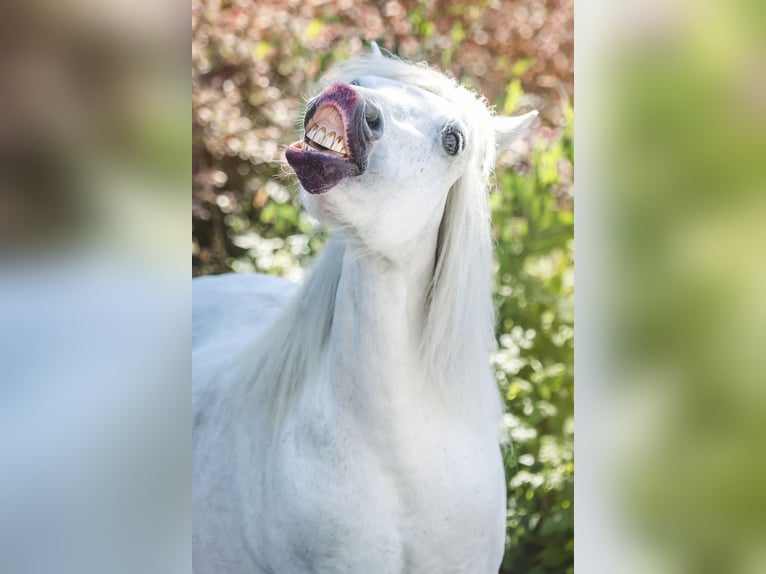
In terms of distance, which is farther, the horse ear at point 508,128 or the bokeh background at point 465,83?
the bokeh background at point 465,83

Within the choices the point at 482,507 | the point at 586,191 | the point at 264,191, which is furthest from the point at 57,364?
the point at 264,191

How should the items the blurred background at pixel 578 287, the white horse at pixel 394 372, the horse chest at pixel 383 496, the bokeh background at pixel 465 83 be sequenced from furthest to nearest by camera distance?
the bokeh background at pixel 465 83 < the horse chest at pixel 383 496 < the white horse at pixel 394 372 < the blurred background at pixel 578 287

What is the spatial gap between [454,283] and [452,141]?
174 millimetres

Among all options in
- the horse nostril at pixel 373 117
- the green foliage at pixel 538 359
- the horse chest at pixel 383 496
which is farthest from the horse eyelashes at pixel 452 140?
the green foliage at pixel 538 359

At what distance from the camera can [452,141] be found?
0.91m

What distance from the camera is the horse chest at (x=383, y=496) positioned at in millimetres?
1002

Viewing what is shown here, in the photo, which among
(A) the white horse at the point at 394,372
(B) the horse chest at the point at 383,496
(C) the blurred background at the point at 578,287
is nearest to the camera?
(C) the blurred background at the point at 578,287

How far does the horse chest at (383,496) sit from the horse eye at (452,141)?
0.34 meters

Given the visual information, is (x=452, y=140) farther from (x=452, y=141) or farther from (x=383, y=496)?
(x=383, y=496)

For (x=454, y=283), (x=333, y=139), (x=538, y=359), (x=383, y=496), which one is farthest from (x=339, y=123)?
(x=538, y=359)

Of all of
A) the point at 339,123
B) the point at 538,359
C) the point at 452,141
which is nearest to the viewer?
the point at 339,123

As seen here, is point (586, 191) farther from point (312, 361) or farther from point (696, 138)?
point (312, 361)

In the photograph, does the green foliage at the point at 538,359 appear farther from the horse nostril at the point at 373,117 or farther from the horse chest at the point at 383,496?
the horse nostril at the point at 373,117

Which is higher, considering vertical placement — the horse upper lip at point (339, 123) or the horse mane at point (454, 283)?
the horse upper lip at point (339, 123)
